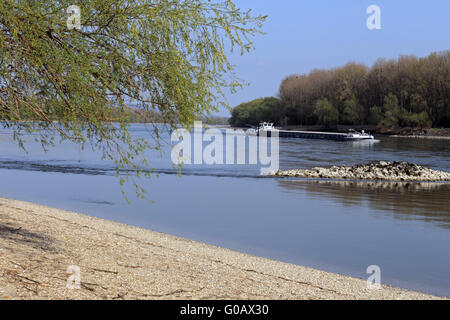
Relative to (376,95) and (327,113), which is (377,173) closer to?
(376,95)

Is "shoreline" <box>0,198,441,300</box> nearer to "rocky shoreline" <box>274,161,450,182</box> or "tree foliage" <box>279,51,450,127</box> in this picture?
"rocky shoreline" <box>274,161,450,182</box>

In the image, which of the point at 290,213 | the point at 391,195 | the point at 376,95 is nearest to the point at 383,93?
the point at 376,95

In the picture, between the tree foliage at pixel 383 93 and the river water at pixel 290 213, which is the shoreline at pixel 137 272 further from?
the tree foliage at pixel 383 93

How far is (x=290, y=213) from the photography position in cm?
2214

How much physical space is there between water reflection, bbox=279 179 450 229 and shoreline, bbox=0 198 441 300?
1125 cm

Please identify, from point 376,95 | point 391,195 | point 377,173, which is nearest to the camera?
point 391,195

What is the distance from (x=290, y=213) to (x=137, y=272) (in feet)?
45.5

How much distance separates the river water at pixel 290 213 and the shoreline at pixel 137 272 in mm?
2768

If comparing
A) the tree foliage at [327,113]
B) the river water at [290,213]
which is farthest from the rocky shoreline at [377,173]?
the tree foliage at [327,113]

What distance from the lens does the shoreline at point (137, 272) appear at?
7.64 metres

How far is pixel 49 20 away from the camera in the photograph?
24.5 ft

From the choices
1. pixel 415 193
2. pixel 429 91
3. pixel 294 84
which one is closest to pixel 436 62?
pixel 429 91
